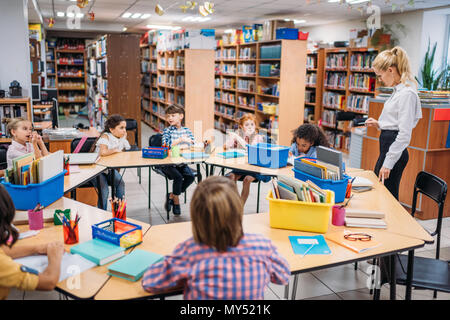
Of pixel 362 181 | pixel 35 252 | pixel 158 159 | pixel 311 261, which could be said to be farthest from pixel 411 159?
pixel 35 252

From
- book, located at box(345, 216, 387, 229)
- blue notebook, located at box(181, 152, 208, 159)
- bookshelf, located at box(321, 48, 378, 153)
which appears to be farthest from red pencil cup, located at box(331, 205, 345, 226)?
bookshelf, located at box(321, 48, 378, 153)

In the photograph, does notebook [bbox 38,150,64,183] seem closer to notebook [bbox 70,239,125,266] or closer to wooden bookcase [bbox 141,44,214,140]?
notebook [bbox 70,239,125,266]

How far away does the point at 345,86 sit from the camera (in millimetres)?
7746

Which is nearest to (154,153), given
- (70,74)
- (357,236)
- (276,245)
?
(276,245)

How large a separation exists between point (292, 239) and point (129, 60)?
232 inches

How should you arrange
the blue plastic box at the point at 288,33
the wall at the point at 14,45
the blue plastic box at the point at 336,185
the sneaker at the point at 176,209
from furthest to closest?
1. the blue plastic box at the point at 288,33
2. the wall at the point at 14,45
3. the sneaker at the point at 176,209
4. the blue plastic box at the point at 336,185

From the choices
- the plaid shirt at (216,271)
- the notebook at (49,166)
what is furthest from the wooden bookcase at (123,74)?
the plaid shirt at (216,271)

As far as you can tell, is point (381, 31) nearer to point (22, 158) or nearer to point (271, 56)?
point (271, 56)

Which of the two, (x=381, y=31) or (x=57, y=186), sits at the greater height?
(x=381, y=31)

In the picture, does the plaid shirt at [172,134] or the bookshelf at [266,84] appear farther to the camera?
the bookshelf at [266,84]

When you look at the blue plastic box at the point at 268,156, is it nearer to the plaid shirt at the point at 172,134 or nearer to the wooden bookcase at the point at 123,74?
the plaid shirt at the point at 172,134

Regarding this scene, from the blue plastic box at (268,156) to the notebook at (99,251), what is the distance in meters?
1.90

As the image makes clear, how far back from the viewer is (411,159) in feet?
14.4

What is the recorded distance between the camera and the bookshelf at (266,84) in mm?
7277
